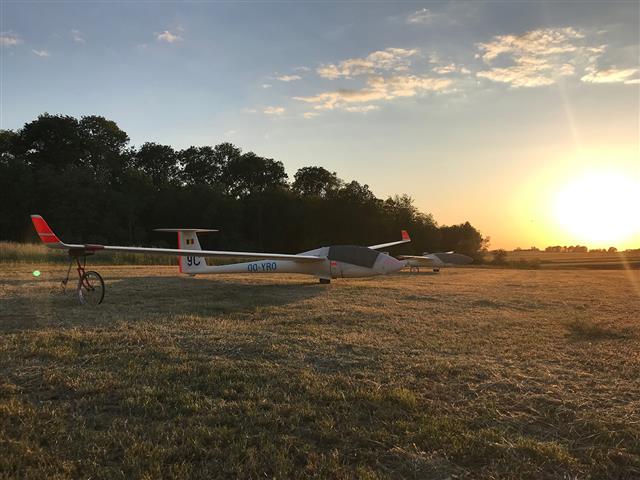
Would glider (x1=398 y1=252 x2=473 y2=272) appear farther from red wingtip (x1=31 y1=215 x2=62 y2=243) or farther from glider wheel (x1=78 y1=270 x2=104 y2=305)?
red wingtip (x1=31 y1=215 x2=62 y2=243)

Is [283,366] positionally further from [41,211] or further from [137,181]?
[137,181]

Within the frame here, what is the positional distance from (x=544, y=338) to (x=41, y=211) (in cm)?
5829

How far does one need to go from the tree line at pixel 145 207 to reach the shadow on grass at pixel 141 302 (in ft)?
137

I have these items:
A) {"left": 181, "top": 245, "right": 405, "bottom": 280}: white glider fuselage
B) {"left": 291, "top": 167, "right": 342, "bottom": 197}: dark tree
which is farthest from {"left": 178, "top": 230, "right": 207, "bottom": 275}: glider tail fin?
{"left": 291, "top": 167, "right": 342, "bottom": 197}: dark tree

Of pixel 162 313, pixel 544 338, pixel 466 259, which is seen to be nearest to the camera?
pixel 544 338

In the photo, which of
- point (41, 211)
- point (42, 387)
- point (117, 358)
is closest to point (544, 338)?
point (117, 358)

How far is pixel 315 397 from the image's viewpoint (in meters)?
4.25

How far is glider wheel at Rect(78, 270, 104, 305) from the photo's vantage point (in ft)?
34.9

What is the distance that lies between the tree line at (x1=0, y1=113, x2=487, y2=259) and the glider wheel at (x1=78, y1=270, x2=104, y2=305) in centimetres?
4355

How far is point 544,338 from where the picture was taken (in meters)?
7.28

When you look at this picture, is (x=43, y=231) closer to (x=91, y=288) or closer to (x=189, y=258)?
(x=91, y=288)

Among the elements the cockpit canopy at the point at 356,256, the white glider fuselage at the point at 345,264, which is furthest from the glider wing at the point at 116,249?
the cockpit canopy at the point at 356,256

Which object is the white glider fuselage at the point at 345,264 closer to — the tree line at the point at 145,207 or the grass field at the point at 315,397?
the grass field at the point at 315,397

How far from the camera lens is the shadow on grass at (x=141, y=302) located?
328 inches
